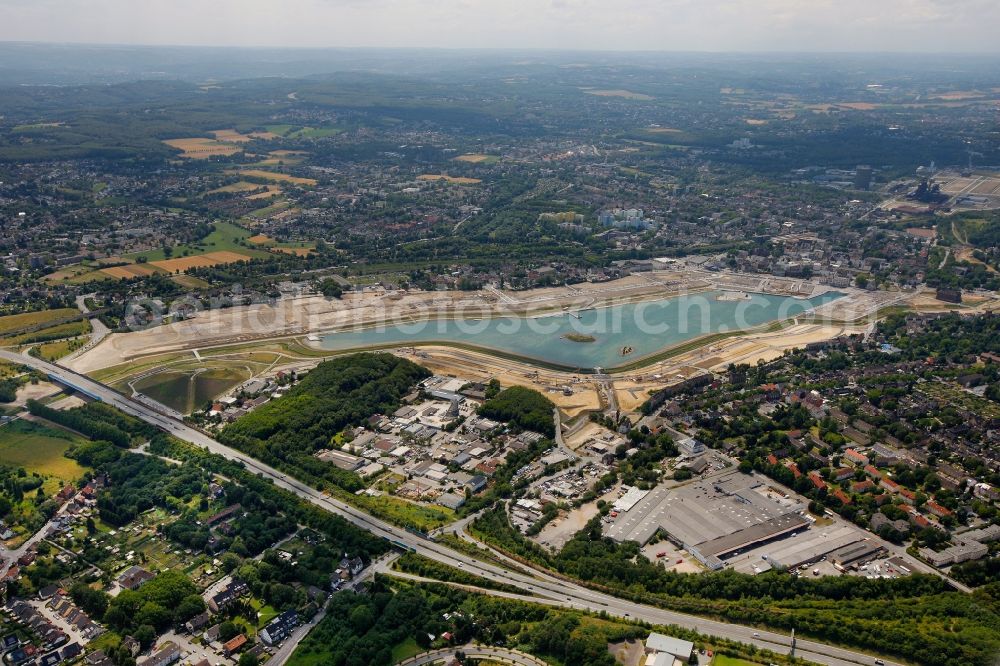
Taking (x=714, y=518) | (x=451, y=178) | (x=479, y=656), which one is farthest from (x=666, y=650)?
(x=451, y=178)

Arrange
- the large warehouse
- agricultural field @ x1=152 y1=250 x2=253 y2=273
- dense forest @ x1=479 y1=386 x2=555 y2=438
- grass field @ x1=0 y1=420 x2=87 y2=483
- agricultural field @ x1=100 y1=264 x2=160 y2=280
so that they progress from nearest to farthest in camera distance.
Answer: the large warehouse, grass field @ x1=0 y1=420 x2=87 y2=483, dense forest @ x1=479 y1=386 x2=555 y2=438, agricultural field @ x1=100 y1=264 x2=160 y2=280, agricultural field @ x1=152 y1=250 x2=253 y2=273

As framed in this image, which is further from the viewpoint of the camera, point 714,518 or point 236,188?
point 236,188

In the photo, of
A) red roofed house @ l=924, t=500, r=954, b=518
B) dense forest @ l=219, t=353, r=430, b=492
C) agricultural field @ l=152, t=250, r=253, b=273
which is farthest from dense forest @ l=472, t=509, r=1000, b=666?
agricultural field @ l=152, t=250, r=253, b=273

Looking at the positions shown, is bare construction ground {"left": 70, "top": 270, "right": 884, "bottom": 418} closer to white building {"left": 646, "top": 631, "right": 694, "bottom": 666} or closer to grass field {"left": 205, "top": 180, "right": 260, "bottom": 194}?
white building {"left": 646, "top": 631, "right": 694, "bottom": 666}

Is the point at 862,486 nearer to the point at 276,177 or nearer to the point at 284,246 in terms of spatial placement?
the point at 284,246

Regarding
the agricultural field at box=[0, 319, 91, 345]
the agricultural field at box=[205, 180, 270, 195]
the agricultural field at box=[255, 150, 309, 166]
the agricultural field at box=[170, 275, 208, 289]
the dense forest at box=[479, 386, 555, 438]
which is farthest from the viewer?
the agricultural field at box=[255, 150, 309, 166]

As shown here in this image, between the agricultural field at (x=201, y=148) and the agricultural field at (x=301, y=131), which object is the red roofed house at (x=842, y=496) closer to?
the agricultural field at (x=201, y=148)

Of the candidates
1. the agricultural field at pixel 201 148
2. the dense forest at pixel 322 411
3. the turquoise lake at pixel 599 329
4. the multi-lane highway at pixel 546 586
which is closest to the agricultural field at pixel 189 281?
the turquoise lake at pixel 599 329
